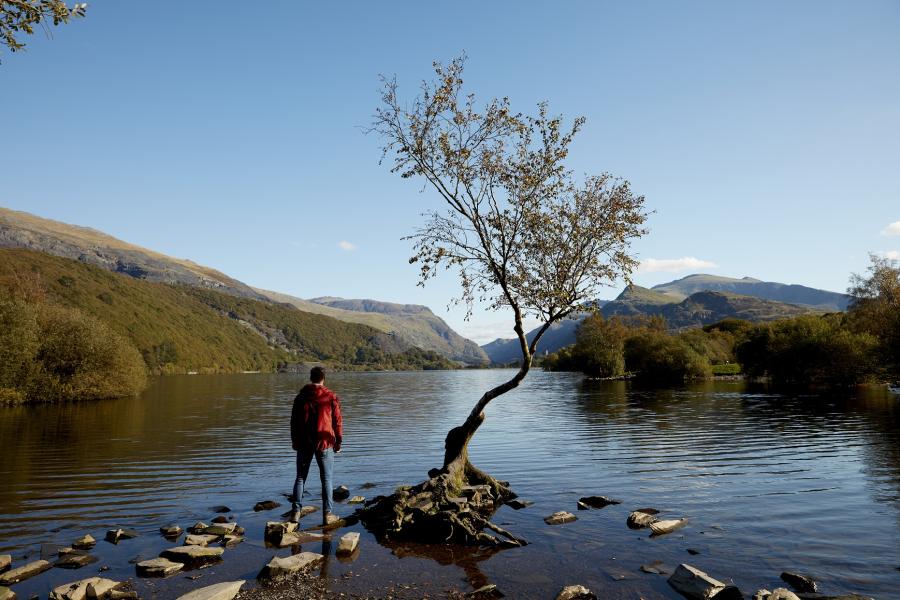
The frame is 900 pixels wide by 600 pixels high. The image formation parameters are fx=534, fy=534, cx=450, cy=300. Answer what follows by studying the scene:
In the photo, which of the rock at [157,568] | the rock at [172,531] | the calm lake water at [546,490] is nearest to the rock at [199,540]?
the calm lake water at [546,490]

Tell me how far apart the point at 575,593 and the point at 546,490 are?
10706 mm

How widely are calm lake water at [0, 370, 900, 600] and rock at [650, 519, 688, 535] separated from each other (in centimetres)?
29

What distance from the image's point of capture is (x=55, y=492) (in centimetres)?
2111

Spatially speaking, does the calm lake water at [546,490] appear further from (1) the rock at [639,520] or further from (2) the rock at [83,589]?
(2) the rock at [83,589]

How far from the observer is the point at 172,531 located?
1512 cm

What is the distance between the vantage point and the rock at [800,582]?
11.2 metres

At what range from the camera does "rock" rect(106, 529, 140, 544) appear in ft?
47.8

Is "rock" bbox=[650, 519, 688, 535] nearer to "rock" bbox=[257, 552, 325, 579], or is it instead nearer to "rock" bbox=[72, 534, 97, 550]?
"rock" bbox=[257, 552, 325, 579]

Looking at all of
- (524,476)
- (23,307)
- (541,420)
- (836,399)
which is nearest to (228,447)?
(524,476)

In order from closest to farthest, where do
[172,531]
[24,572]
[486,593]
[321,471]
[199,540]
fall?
[486,593] → [24,572] → [199,540] → [172,531] → [321,471]

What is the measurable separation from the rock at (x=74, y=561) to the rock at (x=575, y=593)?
1107 centimetres

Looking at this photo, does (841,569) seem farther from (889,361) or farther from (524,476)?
(889,361)

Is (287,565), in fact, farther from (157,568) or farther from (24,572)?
(24,572)

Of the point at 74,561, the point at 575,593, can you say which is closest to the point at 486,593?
the point at 575,593
